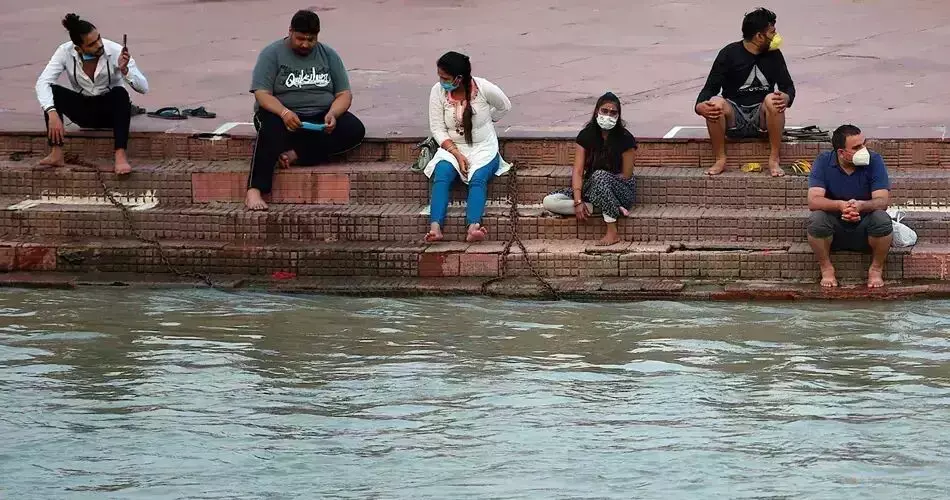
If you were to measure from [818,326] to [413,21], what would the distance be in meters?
7.43

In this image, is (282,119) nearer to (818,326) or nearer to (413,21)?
(818,326)

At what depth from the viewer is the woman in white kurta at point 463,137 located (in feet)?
32.2

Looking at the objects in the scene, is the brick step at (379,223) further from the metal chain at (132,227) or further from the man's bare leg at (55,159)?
the man's bare leg at (55,159)

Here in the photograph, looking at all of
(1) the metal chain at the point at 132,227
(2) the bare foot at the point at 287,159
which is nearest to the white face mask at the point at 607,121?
(2) the bare foot at the point at 287,159

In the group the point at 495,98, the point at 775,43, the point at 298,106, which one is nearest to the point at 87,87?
the point at 298,106

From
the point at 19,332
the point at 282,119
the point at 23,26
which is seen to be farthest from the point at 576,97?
the point at 23,26

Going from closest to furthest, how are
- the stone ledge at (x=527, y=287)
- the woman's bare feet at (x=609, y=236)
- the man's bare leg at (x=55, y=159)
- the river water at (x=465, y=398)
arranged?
the river water at (x=465, y=398) → the stone ledge at (x=527, y=287) → the woman's bare feet at (x=609, y=236) → the man's bare leg at (x=55, y=159)

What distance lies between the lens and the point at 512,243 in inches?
383

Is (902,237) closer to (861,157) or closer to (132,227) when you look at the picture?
(861,157)

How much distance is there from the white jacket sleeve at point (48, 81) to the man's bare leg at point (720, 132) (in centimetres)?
391

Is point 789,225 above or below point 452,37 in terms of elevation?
below

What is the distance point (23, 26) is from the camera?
1520cm

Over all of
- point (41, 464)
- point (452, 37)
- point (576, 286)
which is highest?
point (452, 37)

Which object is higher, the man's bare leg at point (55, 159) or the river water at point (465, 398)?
the man's bare leg at point (55, 159)
